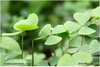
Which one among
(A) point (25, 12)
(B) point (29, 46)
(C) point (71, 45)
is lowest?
(B) point (29, 46)

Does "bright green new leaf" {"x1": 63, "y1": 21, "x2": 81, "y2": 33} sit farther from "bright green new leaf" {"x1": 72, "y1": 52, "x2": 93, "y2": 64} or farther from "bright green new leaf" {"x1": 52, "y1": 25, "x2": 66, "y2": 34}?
"bright green new leaf" {"x1": 72, "y1": 52, "x2": 93, "y2": 64}

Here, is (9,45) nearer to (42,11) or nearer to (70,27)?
(70,27)

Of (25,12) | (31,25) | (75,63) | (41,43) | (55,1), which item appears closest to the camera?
(75,63)

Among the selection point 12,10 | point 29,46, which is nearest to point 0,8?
point 12,10

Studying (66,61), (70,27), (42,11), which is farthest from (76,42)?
(42,11)

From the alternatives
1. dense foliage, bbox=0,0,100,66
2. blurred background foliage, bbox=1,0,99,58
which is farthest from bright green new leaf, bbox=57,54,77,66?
blurred background foliage, bbox=1,0,99,58

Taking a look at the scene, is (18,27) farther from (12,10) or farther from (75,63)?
(12,10)

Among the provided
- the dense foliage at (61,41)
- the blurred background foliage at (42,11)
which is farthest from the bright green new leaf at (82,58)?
the blurred background foliage at (42,11)

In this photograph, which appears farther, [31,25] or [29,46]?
[29,46]
